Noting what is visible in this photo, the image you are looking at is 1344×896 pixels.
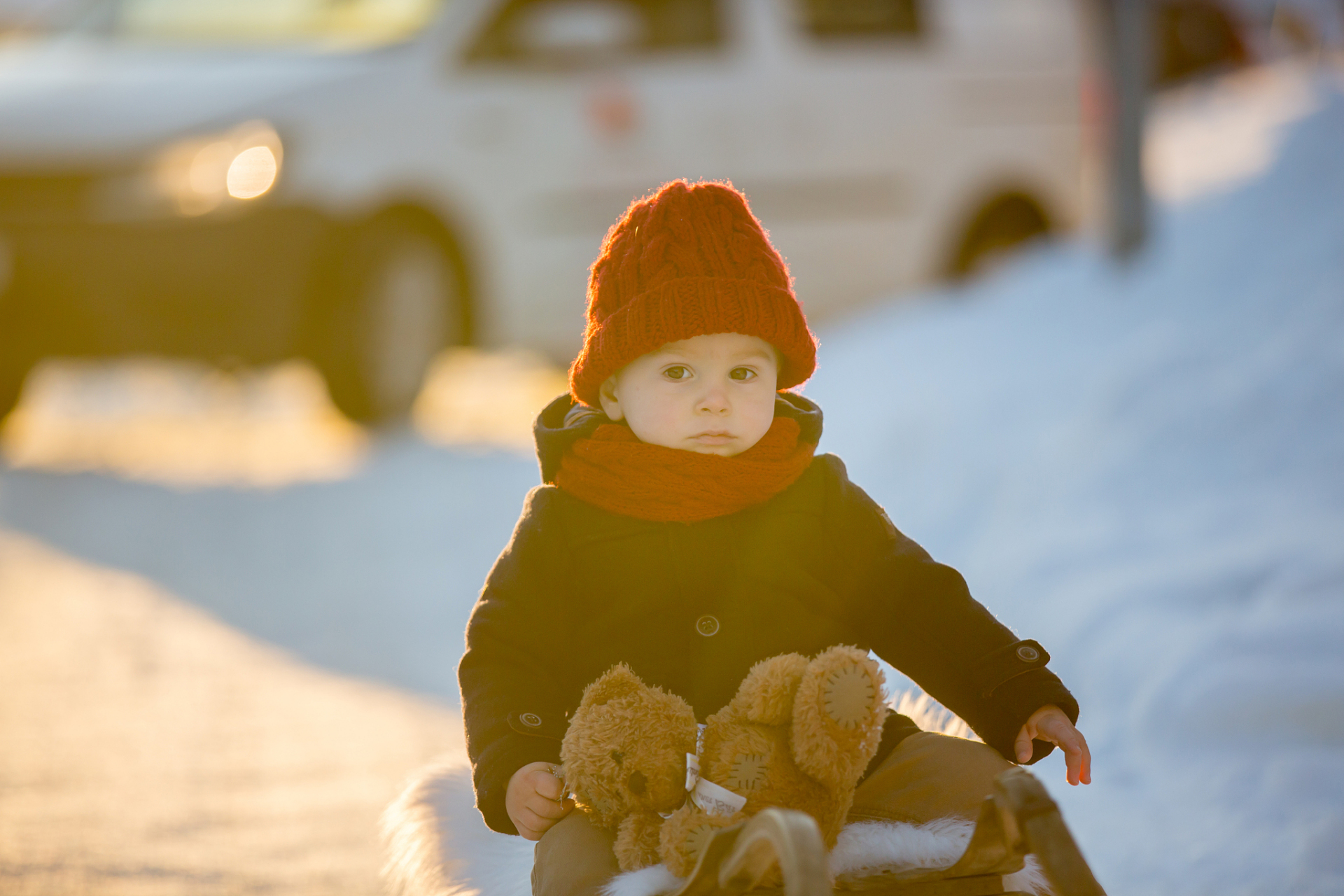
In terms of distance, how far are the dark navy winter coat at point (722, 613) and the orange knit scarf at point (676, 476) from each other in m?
0.03

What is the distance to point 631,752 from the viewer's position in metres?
1.77

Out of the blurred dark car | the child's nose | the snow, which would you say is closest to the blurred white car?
the snow

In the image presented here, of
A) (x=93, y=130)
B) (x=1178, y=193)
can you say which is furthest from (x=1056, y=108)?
(x=93, y=130)

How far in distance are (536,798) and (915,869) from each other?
1.51 ft

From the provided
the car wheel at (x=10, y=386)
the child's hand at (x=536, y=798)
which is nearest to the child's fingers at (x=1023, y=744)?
the child's hand at (x=536, y=798)

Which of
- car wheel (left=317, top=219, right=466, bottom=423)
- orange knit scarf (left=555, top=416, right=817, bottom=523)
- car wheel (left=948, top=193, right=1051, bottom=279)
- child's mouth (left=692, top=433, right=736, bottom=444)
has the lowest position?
orange knit scarf (left=555, top=416, right=817, bottom=523)

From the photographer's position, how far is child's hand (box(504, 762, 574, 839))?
186 centimetres

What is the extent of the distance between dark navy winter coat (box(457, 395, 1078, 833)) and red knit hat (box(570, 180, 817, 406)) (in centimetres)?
21

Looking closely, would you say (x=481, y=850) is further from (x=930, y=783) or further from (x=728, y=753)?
(x=930, y=783)

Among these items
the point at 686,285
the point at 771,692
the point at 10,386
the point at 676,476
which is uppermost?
the point at 10,386

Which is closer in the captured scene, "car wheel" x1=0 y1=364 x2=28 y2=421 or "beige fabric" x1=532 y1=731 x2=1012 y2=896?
"beige fabric" x1=532 y1=731 x2=1012 y2=896

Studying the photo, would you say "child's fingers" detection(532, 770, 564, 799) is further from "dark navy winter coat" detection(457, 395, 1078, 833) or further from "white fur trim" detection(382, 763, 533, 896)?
"white fur trim" detection(382, 763, 533, 896)

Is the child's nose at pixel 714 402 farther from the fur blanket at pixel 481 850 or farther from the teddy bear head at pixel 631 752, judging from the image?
the fur blanket at pixel 481 850

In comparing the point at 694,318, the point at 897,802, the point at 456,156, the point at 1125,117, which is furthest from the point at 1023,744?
the point at 456,156
